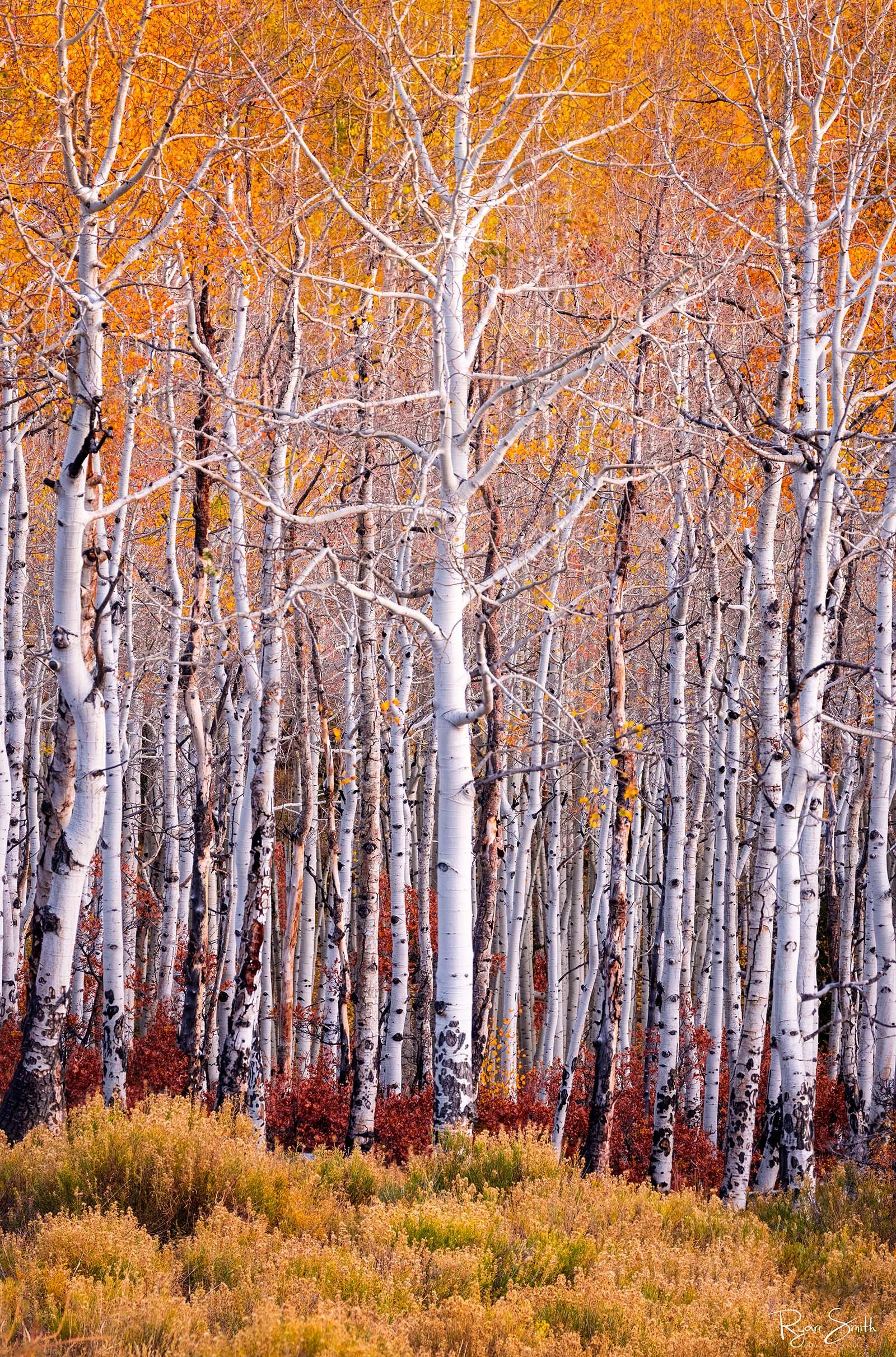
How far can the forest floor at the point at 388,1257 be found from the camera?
3.91 metres

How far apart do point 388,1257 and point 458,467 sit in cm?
521

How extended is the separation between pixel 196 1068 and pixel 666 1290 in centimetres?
647

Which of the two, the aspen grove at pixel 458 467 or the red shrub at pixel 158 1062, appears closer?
the aspen grove at pixel 458 467

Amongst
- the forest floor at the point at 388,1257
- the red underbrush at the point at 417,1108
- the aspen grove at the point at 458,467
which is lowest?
the red underbrush at the point at 417,1108

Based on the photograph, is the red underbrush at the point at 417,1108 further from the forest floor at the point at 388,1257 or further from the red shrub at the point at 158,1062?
the forest floor at the point at 388,1257

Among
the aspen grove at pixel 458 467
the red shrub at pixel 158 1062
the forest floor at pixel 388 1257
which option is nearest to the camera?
the forest floor at pixel 388 1257

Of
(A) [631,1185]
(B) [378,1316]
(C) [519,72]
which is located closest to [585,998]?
(A) [631,1185]

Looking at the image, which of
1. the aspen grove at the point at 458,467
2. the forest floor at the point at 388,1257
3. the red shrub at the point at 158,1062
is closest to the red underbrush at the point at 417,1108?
the red shrub at the point at 158,1062

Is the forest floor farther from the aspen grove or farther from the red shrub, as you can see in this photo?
the red shrub

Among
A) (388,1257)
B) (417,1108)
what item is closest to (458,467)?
(388,1257)

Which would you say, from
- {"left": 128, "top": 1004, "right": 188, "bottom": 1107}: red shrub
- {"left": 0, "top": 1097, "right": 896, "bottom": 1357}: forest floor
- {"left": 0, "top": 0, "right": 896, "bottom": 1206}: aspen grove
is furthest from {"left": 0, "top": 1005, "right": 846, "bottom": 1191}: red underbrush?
{"left": 0, "top": 1097, "right": 896, "bottom": 1357}: forest floor

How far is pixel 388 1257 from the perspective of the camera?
4.78m

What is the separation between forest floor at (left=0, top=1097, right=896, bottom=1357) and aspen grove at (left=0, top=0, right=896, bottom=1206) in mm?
1382

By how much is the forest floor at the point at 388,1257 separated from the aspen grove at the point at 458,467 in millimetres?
1382
